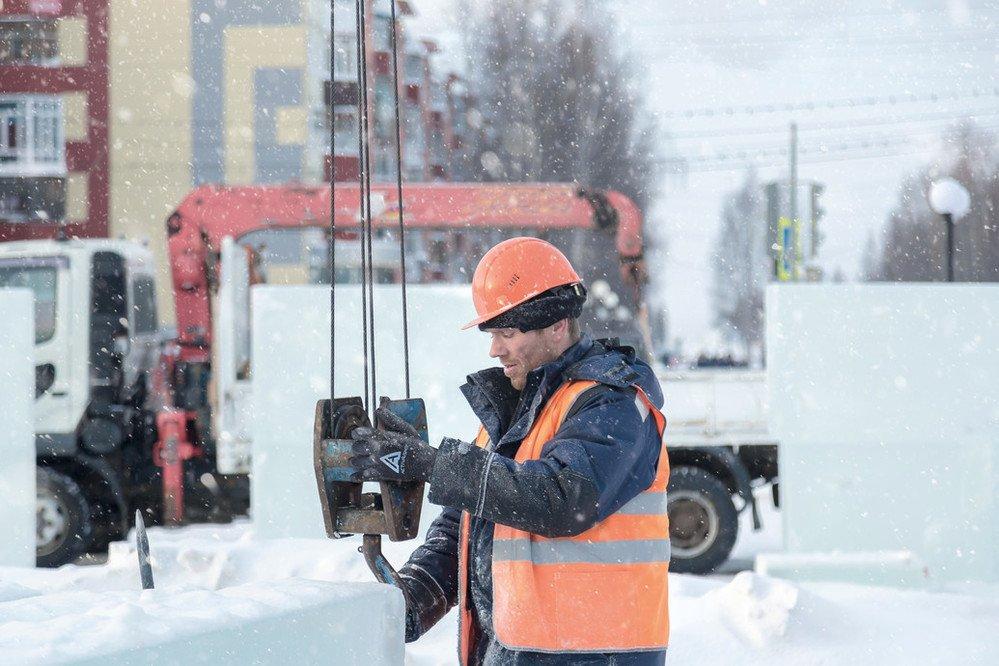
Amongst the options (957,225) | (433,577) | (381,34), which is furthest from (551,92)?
(433,577)

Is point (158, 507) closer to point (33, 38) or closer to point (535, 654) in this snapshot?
point (535, 654)

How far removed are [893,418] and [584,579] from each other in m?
5.10

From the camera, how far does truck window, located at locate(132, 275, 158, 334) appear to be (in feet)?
32.2

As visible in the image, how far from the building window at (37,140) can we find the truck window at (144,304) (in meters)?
19.4

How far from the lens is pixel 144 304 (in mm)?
10047

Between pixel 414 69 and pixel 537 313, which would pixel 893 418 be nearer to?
pixel 537 313

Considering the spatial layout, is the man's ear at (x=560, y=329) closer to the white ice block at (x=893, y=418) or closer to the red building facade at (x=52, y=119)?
the white ice block at (x=893, y=418)

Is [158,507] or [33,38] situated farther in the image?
[33,38]

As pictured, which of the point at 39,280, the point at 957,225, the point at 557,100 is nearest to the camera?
the point at 39,280

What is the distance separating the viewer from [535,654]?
2.63 metres

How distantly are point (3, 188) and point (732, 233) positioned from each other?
4851cm

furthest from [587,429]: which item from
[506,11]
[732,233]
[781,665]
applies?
[732,233]

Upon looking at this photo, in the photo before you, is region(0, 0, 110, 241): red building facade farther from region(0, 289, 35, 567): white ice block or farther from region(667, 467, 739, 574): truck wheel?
region(667, 467, 739, 574): truck wheel

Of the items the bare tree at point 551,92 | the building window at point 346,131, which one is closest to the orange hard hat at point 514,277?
the bare tree at point 551,92
